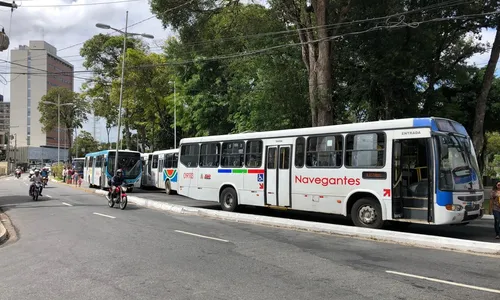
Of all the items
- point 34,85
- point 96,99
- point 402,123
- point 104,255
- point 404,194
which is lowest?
point 104,255

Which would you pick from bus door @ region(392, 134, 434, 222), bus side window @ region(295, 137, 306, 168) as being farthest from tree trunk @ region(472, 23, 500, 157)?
bus side window @ region(295, 137, 306, 168)

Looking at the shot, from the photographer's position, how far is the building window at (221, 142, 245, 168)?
617 inches

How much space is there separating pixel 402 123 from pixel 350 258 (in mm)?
4600

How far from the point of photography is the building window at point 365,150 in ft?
37.1

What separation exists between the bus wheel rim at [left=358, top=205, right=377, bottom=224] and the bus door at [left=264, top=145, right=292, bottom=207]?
2736mm

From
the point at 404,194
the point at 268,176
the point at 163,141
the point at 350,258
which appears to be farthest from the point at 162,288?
the point at 163,141

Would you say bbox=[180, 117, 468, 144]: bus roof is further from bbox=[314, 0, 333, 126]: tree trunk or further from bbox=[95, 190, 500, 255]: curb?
bbox=[314, 0, 333, 126]: tree trunk

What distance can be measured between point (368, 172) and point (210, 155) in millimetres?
7543

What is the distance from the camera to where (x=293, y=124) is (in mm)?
23844

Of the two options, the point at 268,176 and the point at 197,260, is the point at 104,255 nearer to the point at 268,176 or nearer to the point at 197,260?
the point at 197,260

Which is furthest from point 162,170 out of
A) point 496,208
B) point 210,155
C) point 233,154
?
point 496,208

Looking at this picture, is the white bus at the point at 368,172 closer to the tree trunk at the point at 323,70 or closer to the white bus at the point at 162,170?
the tree trunk at the point at 323,70

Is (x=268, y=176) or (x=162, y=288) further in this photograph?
(x=268, y=176)

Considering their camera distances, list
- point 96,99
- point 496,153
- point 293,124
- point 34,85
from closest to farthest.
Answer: point 293,124
point 96,99
point 496,153
point 34,85
